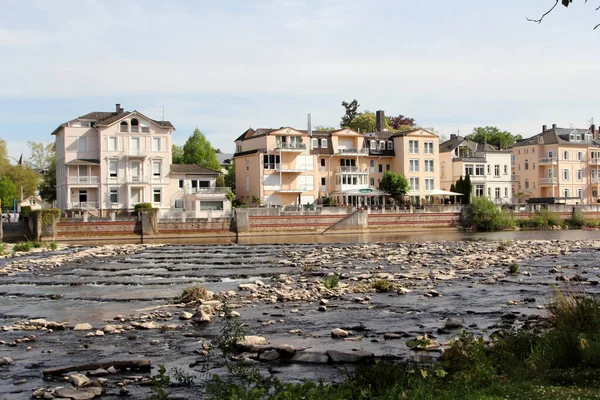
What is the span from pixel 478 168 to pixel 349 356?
83451 millimetres

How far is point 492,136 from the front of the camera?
126375 mm

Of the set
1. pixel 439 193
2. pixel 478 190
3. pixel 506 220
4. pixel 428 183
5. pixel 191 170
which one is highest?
pixel 191 170

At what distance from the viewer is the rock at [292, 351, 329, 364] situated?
12734 millimetres

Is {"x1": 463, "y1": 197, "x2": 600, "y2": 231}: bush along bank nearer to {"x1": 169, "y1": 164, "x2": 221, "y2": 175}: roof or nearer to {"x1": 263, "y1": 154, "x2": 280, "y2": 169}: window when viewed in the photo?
{"x1": 263, "y1": 154, "x2": 280, "y2": 169}: window

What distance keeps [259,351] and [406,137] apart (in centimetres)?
7597

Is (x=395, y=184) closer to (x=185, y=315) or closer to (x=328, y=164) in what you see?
(x=328, y=164)

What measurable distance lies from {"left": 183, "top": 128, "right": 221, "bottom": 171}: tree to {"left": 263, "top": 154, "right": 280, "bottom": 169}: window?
63.4ft

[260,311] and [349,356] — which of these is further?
[260,311]

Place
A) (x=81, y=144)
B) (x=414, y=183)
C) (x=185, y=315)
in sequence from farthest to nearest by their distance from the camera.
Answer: (x=414, y=183) < (x=81, y=144) < (x=185, y=315)

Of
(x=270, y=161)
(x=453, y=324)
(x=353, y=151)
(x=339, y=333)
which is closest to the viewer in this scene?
(x=339, y=333)

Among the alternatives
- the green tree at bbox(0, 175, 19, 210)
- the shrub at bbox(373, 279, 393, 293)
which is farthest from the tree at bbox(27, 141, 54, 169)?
the shrub at bbox(373, 279, 393, 293)

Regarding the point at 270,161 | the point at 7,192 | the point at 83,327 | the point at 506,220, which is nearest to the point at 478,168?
the point at 506,220

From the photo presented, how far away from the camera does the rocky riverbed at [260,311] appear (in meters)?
12.6

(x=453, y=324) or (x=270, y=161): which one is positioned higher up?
(x=270, y=161)
